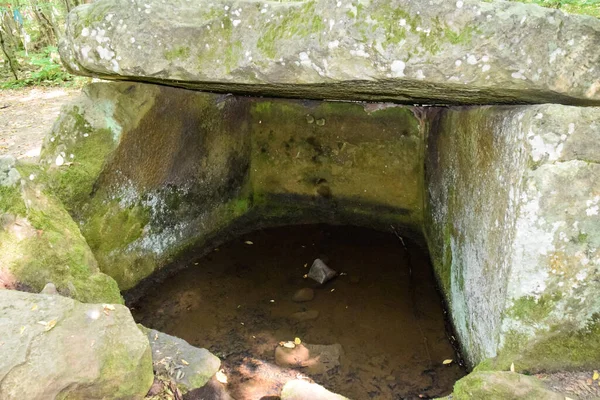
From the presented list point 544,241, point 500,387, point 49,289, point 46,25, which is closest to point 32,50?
point 46,25

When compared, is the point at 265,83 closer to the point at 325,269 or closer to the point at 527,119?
the point at 527,119

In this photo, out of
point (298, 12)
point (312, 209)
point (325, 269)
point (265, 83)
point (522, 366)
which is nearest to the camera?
point (522, 366)

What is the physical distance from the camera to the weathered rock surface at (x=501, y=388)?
5.69ft

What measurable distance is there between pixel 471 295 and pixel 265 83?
160cm

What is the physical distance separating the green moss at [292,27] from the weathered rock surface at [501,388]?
5.11 feet

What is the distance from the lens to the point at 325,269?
377 centimetres

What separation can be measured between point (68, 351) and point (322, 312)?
1993 mm

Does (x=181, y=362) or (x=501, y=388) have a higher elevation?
(x=501, y=388)

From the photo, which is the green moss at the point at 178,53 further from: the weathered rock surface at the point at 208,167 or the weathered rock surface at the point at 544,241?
the weathered rock surface at the point at 544,241

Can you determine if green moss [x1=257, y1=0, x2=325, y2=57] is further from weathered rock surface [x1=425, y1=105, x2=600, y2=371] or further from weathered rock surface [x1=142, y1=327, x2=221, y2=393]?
weathered rock surface [x1=142, y1=327, x2=221, y2=393]

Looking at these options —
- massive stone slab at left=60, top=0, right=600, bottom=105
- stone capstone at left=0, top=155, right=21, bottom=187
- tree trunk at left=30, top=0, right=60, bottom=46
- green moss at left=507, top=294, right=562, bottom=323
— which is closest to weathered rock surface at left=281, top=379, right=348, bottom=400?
green moss at left=507, top=294, right=562, bottom=323

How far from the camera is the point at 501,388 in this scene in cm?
175

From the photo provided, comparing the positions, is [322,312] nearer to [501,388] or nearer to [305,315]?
[305,315]

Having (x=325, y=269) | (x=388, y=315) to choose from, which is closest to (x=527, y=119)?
(x=388, y=315)
